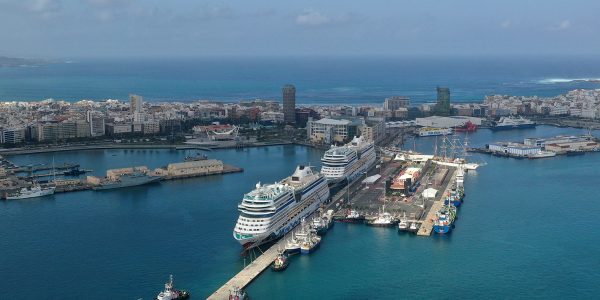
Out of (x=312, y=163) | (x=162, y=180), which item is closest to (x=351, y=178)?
(x=312, y=163)

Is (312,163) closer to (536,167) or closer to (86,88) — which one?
(536,167)

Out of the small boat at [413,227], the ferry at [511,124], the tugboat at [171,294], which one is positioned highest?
the ferry at [511,124]

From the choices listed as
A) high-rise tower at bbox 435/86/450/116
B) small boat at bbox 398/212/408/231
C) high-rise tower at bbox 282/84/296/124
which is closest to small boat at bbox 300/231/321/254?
small boat at bbox 398/212/408/231

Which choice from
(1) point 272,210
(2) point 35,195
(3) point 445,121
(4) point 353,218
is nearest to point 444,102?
(3) point 445,121

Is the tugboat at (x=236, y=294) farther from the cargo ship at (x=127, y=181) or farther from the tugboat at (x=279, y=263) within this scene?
the cargo ship at (x=127, y=181)

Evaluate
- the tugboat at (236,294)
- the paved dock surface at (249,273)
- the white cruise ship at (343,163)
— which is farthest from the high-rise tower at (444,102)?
the tugboat at (236,294)

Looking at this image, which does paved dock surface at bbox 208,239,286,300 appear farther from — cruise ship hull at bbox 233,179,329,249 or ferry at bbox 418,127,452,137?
ferry at bbox 418,127,452,137
